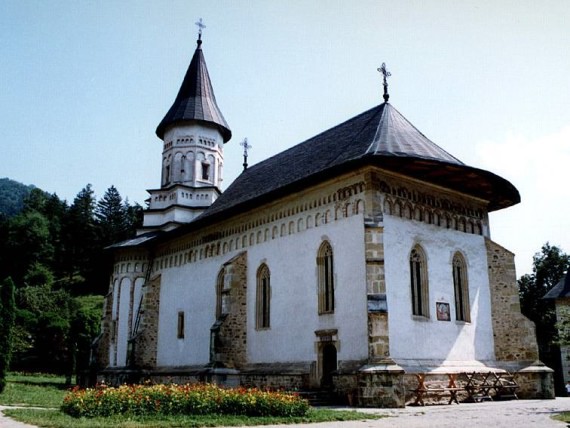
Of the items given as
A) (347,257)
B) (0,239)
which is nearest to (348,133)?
(347,257)

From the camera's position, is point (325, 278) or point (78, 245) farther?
point (78, 245)

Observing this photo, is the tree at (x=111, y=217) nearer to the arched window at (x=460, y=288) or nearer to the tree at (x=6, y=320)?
the tree at (x=6, y=320)

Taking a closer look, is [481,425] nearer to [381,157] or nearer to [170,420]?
[170,420]

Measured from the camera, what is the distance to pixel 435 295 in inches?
700

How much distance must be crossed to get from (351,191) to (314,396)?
621 cm

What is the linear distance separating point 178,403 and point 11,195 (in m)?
138

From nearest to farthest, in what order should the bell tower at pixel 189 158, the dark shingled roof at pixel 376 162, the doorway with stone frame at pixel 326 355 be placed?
the dark shingled roof at pixel 376 162 → the doorway with stone frame at pixel 326 355 → the bell tower at pixel 189 158

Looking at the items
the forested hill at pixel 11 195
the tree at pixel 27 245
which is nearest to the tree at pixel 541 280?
the tree at pixel 27 245

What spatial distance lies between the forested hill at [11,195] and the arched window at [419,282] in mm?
105574

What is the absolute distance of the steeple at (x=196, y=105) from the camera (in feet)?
104

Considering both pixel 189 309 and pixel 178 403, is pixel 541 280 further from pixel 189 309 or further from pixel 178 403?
pixel 178 403

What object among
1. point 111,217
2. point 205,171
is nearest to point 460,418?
point 205,171

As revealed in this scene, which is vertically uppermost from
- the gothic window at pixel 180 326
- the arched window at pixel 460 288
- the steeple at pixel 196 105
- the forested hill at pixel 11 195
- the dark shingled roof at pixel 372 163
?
the forested hill at pixel 11 195

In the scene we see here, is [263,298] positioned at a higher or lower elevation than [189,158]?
lower
